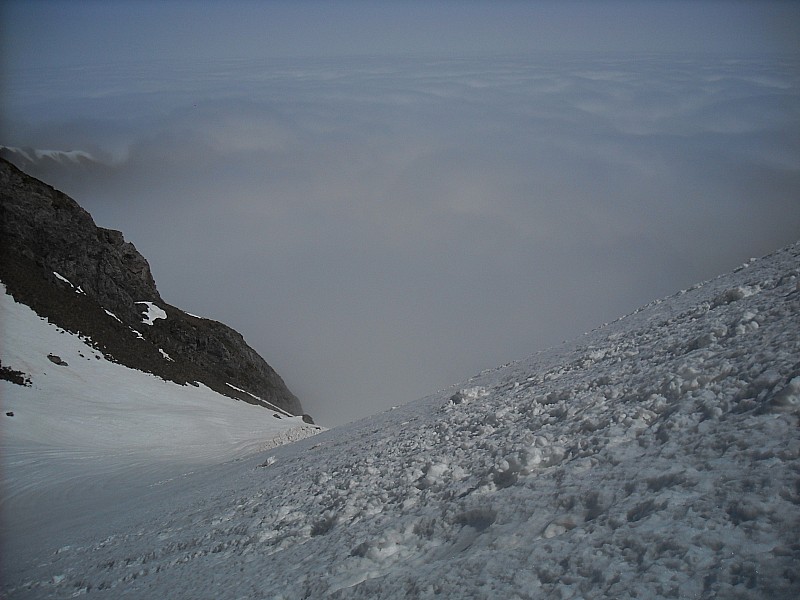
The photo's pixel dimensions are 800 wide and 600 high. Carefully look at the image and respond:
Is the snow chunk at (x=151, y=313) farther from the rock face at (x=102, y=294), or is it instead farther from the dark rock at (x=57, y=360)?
the dark rock at (x=57, y=360)

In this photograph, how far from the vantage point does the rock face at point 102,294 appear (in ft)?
136

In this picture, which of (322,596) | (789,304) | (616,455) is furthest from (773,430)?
A: (322,596)

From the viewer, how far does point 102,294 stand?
1955 inches

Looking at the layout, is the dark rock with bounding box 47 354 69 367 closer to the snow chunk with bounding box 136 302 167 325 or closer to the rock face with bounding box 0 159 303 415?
the rock face with bounding box 0 159 303 415

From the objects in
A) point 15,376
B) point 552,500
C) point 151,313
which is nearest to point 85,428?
point 15,376

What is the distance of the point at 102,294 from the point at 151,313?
5.29 metres

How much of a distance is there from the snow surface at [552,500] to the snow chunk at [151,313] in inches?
1669

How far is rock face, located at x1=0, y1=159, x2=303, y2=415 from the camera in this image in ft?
136

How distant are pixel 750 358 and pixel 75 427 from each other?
2927cm

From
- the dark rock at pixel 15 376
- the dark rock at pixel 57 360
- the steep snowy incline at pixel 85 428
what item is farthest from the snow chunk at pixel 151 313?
the dark rock at pixel 15 376

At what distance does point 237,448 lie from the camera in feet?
84.2

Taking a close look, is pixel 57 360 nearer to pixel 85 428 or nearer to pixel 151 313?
pixel 85 428

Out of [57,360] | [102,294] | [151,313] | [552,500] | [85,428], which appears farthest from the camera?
[151,313]

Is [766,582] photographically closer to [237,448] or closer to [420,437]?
[420,437]
